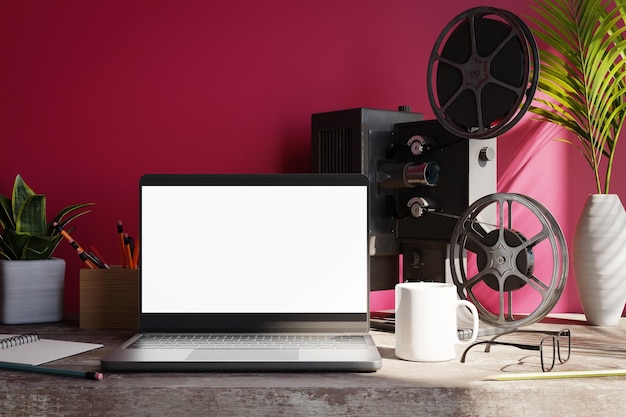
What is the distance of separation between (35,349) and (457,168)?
84 cm

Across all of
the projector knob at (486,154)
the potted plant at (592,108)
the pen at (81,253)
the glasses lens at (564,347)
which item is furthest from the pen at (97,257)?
the potted plant at (592,108)

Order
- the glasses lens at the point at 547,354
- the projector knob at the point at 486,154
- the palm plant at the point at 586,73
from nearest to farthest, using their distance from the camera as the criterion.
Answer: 1. the glasses lens at the point at 547,354
2. the projector knob at the point at 486,154
3. the palm plant at the point at 586,73

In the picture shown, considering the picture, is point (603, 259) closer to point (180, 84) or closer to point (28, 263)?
point (180, 84)

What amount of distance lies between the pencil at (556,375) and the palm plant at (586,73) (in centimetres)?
71

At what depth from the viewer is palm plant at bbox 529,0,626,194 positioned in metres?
1.59

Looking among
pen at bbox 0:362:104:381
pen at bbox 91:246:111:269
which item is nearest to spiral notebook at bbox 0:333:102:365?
pen at bbox 0:362:104:381

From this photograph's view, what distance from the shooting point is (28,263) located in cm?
146

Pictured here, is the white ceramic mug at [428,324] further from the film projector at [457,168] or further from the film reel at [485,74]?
the film reel at [485,74]

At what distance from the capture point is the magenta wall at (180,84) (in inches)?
65.5

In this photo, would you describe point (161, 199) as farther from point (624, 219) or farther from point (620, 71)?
point (620, 71)

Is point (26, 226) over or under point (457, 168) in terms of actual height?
under

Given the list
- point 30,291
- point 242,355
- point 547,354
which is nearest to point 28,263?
point 30,291

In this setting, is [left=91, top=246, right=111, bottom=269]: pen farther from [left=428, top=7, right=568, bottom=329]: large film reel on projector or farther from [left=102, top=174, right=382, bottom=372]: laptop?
[left=428, top=7, right=568, bottom=329]: large film reel on projector

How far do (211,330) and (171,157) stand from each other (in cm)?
61
